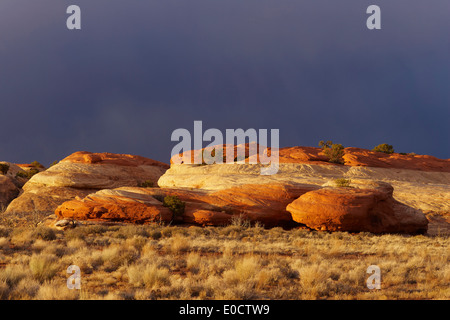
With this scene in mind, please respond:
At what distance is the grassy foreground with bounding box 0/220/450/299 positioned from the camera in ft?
27.5

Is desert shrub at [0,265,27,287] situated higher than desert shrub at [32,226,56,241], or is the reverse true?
desert shrub at [0,265,27,287]

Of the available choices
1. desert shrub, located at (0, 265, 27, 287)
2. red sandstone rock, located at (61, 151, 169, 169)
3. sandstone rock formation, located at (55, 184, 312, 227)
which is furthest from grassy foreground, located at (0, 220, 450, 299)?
red sandstone rock, located at (61, 151, 169, 169)

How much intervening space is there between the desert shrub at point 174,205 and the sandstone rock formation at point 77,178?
55.3 ft

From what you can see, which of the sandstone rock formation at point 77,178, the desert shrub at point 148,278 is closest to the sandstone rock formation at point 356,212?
the desert shrub at point 148,278

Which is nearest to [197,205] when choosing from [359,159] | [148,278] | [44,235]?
[44,235]

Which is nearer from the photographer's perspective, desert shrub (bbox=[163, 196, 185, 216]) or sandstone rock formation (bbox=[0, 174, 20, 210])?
desert shrub (bbox=[163, 196, 185, 216])

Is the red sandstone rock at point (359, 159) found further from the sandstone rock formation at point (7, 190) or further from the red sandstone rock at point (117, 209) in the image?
the sandstone rock formation at point (7, 190)

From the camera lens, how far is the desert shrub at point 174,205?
76.1ft

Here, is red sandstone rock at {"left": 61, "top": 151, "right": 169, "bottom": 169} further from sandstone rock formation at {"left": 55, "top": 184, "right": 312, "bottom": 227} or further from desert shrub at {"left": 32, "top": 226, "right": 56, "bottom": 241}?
desert shrub at {"left": 32, "top": 226, "right": 56, "bottom": 241}

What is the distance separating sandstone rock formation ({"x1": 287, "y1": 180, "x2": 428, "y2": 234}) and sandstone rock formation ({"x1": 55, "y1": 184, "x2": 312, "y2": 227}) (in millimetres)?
1361

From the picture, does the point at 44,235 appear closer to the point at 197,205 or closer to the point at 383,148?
the point at 197,205

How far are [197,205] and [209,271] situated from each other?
546 inches

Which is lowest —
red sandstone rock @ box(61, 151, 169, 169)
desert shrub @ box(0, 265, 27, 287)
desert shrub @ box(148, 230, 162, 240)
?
red sandstone rock @ box(61, 151, 169, 169)

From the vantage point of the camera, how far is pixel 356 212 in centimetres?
2195
